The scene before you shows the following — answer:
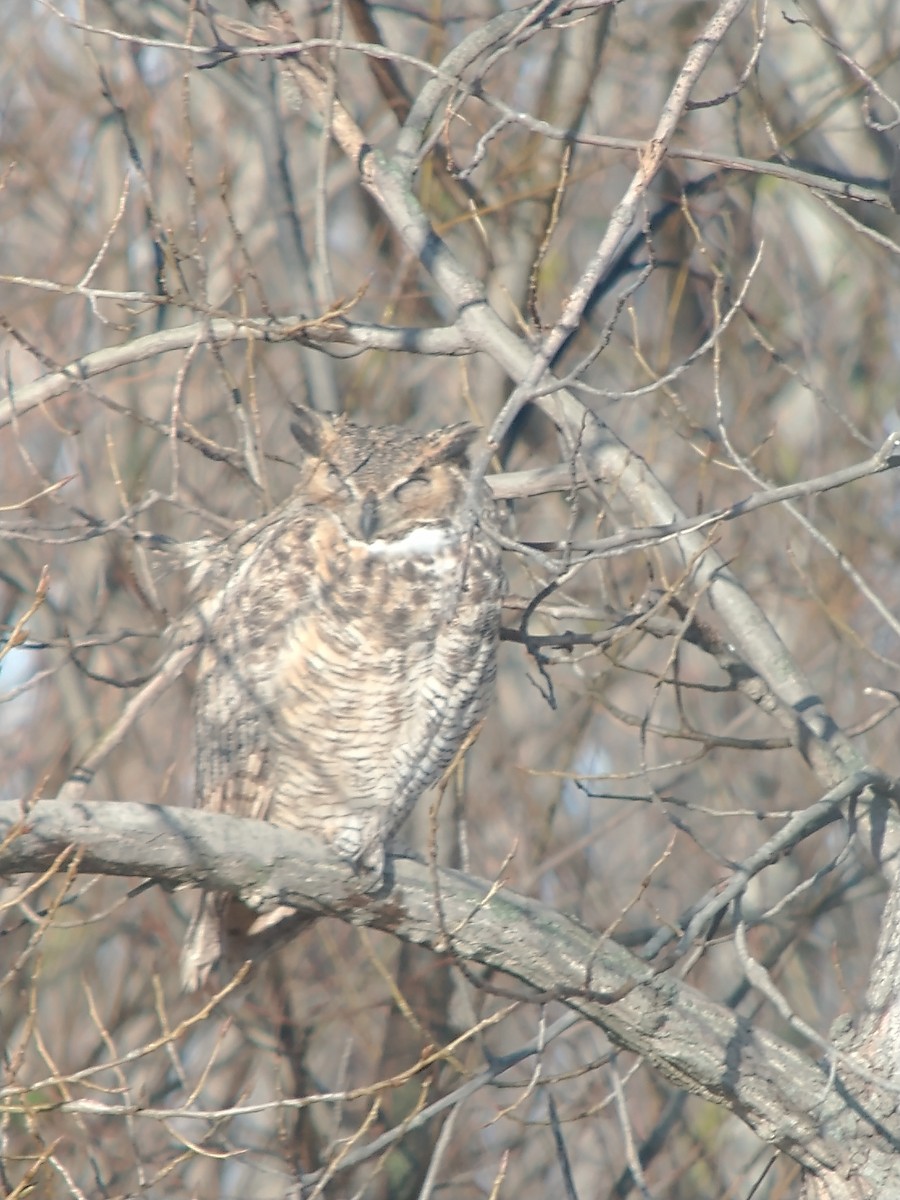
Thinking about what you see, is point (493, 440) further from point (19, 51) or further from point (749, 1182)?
point (19, 51)

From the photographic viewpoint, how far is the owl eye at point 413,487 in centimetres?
375

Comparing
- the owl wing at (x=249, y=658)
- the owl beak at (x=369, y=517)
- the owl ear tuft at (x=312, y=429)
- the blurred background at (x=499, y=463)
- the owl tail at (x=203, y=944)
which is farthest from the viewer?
the blurred background at (x=499, y=463)

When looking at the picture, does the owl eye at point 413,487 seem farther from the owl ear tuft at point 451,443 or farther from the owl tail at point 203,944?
the owl tail at point 203,944

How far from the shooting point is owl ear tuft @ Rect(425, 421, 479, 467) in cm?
377

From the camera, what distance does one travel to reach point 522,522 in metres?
6.64

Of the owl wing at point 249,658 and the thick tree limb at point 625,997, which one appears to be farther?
the owl wing at point 249,658

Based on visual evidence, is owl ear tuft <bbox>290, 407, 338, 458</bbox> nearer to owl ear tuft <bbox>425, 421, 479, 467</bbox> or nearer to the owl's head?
the owl's head

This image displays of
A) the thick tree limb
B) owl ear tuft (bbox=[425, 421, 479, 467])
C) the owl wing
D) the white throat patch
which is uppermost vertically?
owl ear tuft (bbox=[425, 421, 479, 467])

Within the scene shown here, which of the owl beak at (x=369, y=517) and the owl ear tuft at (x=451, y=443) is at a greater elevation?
the owl ear tuft at (x=451, y=443)

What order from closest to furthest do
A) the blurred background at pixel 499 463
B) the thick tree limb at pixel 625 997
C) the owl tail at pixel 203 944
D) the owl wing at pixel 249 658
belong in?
the thick tree limb at pixel 625 997, the owl wing at pixel 249 658, the owl tail at pixel 203 944, the blurred background at pixel 499 463

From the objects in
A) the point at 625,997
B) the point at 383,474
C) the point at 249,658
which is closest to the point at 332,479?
the point at 383,474

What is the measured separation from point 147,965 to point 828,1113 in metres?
3.39

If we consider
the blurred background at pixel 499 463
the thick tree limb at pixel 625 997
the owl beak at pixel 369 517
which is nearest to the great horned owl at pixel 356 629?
the owl beak at pixel 369 517

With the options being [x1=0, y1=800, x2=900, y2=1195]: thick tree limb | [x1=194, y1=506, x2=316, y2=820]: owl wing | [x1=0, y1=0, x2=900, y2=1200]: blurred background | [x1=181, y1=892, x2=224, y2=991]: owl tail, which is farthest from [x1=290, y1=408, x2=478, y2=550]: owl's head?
[x1=181, y1=892, x2=224, y2=991]: owl tail
